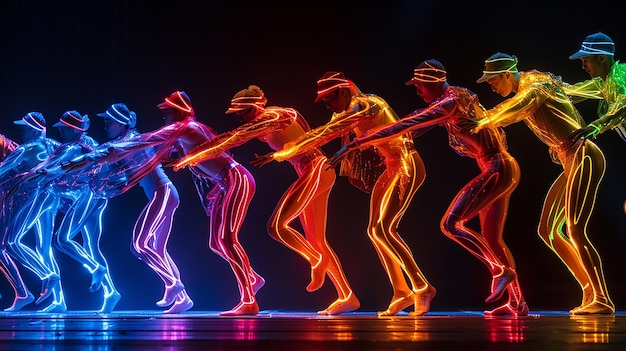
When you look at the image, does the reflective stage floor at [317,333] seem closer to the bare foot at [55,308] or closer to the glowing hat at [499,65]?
the bare foot at [55,308]

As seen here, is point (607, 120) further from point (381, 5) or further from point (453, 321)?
point (381, 5)

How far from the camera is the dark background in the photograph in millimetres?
8523

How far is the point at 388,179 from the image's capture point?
22.6 feet

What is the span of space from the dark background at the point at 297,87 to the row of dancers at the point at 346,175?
53.1 inches

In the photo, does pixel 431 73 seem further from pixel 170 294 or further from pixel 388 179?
pixel 170 294

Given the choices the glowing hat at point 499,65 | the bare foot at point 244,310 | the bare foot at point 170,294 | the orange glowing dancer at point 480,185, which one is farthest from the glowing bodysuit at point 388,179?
the bare foot at point 170,294

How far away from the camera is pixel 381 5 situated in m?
8.88

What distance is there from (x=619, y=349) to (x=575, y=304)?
15.4 feet

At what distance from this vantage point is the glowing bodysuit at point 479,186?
6.53m

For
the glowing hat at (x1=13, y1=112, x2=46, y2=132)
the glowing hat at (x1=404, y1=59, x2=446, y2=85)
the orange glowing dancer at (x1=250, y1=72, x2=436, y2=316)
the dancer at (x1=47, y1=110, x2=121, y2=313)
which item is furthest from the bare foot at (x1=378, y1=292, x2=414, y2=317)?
the glowing hat at (x1=13, y1=112, x2=46, y2=132)

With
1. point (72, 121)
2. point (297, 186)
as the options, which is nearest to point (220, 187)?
point (297, 186)

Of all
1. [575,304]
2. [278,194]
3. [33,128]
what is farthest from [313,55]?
[575,304]

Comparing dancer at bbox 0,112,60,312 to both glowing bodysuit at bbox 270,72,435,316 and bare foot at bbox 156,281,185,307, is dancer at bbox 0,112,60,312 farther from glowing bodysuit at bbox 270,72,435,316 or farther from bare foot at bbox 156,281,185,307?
glowing bodysuit at bbox 270,72,435,316

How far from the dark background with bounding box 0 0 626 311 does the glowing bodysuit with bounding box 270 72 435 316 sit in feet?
5.35
